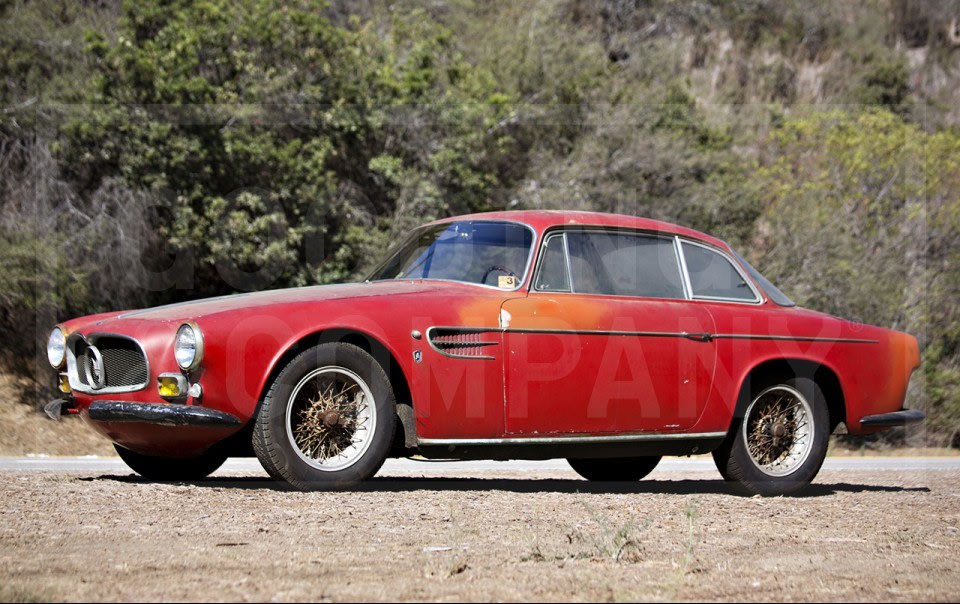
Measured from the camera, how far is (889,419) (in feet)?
26.6

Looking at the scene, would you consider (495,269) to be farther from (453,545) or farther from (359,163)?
(359,163)

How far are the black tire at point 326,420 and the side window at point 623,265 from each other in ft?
5.10

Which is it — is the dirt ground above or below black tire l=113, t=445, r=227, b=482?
above

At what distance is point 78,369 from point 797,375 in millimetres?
4624

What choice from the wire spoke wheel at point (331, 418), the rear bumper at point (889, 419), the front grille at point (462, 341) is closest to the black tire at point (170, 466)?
the wire spoke wheel at point (331, 418)

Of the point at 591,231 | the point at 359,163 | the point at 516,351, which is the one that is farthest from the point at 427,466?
the point at 359,163

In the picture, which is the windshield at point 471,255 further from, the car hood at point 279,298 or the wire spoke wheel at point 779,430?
the wire spoke wheel at point 779,430

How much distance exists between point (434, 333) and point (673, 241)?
7.06 ft

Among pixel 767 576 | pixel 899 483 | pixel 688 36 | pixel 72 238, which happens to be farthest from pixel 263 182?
pixel 688 36

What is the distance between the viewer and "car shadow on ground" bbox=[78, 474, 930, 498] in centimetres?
699

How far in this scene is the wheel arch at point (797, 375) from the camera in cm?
761

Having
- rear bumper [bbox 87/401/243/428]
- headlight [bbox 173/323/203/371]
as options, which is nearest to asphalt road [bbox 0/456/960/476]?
rear bumper [bbox 87/401/243/428]

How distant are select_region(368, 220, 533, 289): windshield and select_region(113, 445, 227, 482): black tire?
1.61 m

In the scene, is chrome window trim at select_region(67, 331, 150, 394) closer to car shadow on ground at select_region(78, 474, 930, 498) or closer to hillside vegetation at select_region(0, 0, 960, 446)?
car shadow on ground at select_region(78, 474, 930, 498)
